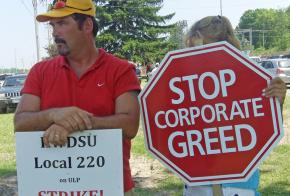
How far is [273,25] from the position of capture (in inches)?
4301

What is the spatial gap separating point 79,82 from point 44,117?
0.31 m

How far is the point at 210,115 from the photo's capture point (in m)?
2.34

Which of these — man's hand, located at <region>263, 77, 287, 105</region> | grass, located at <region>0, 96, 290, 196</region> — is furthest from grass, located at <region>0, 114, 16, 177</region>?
man's hand, located at <region>263, 77, 287, 105</region>

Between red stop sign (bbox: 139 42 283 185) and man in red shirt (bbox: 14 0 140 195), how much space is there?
0.54ft

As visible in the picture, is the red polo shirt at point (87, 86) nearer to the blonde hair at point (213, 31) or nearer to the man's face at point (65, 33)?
the man's face at point (65, 33)

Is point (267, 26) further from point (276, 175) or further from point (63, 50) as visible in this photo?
point (63, 50)

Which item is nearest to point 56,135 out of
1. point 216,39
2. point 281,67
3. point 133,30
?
point 216,39

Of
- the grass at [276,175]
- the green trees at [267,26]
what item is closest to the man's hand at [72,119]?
the grass at [276,175]

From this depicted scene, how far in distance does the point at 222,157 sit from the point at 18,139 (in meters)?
1.00

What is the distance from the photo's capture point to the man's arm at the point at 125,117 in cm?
239

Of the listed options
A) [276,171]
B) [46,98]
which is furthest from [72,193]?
[276,171]

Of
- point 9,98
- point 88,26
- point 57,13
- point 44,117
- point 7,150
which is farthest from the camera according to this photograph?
point 9,98

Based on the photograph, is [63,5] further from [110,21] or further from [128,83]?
[110,21]

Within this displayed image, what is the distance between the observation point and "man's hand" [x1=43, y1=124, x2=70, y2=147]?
2.29 m
